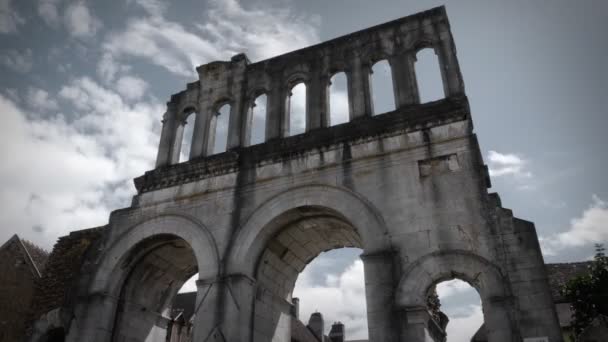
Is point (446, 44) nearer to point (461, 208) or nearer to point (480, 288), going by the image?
point (461, 208)

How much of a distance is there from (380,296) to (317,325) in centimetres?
2941

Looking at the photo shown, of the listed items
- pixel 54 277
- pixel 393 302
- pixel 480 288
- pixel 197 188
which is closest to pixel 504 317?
pixel 480 288

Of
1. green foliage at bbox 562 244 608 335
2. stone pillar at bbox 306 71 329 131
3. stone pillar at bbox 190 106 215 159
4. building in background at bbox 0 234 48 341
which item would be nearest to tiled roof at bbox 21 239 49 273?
building in background at bbox 0 234 48 341

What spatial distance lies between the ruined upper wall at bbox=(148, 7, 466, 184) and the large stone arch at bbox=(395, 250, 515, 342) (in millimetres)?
3692

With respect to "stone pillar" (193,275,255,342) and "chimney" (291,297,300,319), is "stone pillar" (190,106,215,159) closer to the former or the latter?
"stone pillar" (193,275,255,342)

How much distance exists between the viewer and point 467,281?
868 cm

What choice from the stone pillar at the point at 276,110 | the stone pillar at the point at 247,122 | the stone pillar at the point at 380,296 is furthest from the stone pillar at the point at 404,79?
the stone pillar at the point at 247,122

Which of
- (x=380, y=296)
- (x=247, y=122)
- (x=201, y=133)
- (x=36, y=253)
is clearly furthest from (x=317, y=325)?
(x=380, y=296)

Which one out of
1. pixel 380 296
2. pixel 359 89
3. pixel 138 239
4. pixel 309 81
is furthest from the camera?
pixel 309 81

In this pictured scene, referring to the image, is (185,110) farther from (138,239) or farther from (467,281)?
(467,281)

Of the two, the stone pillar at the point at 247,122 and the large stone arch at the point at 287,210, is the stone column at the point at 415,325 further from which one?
the stone pillar at the point at 247,122

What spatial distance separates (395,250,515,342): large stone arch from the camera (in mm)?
7914

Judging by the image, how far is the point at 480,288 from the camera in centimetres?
834

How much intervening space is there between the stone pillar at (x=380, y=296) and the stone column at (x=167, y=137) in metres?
6.96
